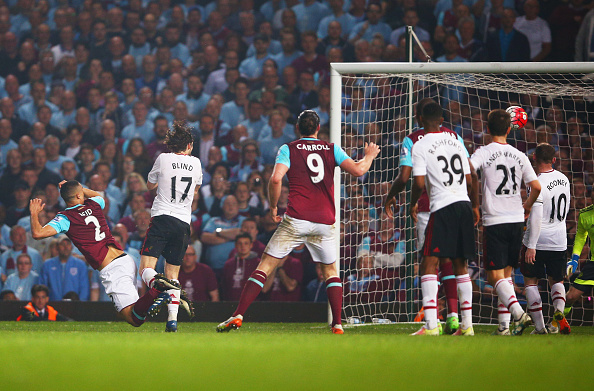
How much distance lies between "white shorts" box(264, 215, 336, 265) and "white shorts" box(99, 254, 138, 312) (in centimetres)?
134

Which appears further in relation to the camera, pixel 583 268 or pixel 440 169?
pixel 583 268

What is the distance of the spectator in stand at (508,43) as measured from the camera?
33.7 feet

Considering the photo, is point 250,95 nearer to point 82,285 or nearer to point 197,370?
point 82,285

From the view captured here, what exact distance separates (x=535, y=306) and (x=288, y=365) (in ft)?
11.8

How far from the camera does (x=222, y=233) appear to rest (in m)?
9.54

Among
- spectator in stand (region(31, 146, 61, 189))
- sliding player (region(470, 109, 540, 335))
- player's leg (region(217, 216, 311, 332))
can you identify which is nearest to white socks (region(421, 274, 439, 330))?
sliding player (region(470, 109, 540, 335))

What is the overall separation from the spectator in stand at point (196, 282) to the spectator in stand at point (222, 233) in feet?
0.94

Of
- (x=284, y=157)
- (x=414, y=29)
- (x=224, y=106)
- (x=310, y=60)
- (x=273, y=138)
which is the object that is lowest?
(x=284, y=157)

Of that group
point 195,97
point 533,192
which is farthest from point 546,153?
point 195,97

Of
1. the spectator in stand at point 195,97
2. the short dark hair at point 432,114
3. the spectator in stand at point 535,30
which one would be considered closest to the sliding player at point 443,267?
the short dark hair at point 432,114

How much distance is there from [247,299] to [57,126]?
6.28 meters

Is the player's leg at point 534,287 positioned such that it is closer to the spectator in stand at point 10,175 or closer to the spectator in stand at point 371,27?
the spectator in stand at point 371,27

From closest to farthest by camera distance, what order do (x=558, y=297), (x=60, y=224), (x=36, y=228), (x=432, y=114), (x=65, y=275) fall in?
(x=432, y=114)
(x=36, y=228)
(x=60, y=224)
(x=558, y=297)
(x=65, y=275)

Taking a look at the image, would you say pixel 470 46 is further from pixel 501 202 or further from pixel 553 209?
pixel 501 202
